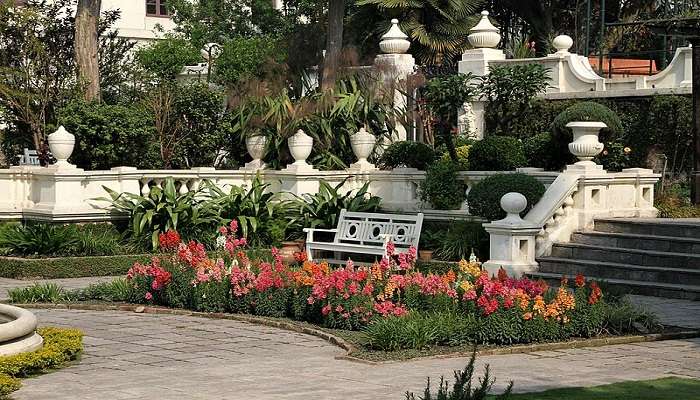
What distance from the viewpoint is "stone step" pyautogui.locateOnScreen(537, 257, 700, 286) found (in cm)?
1675

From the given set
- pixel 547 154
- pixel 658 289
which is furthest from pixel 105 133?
pixel 658 289

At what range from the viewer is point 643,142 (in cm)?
2298

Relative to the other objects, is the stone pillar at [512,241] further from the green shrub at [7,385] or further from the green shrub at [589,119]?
the green shrub at [7,385]

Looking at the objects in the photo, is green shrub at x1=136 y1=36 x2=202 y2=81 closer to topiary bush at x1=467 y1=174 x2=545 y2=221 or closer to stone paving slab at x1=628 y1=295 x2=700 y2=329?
topiary bush at x1=467 y1=174 x2=545 y2=221

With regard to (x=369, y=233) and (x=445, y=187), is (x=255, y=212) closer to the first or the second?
(x=369, y=233)

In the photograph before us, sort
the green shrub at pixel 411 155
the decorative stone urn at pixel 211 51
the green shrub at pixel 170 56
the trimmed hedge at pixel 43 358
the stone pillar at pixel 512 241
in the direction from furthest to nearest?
the decorative stone urn at pixel 211 51 → the green shrub at pixel 170 56 → the green shrub at pixel 411 155 → the stone pillar at pixel 512 241 → the trimmed hedge at pixel 43 358

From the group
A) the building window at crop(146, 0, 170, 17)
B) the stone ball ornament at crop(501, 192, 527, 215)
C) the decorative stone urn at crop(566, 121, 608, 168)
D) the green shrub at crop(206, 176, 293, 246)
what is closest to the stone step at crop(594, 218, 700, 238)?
the decorative stone urn at crop(566, 121, 608, 168)

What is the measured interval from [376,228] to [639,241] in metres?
3.93

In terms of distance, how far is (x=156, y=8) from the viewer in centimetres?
5291

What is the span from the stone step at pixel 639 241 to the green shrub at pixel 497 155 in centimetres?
216

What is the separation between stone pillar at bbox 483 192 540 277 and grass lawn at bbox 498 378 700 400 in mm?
7070

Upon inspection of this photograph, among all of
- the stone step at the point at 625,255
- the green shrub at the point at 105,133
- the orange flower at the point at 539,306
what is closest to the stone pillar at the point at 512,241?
the stone step at the point at 625,255

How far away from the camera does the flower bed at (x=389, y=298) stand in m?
12.7

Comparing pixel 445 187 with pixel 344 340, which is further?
pixel 445 187
